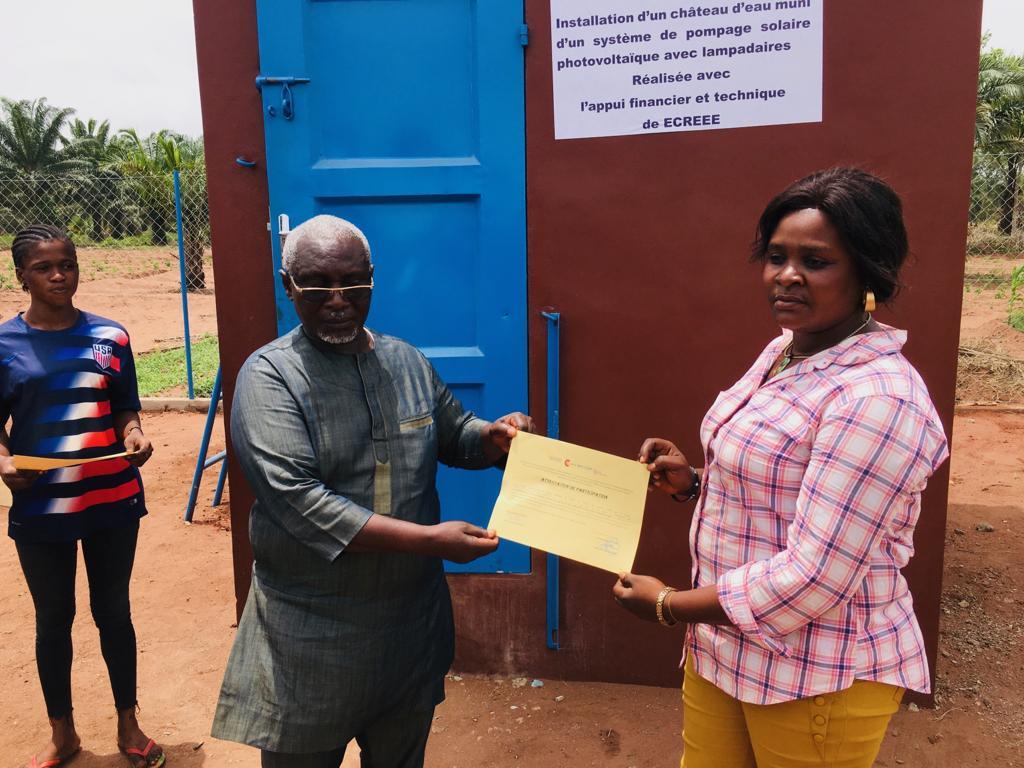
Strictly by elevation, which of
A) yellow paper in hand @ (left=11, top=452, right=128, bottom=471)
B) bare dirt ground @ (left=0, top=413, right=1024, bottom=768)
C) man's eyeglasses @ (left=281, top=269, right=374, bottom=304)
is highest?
man's eyeglasses @ (left=281, top=269, right=374, bottom=304)

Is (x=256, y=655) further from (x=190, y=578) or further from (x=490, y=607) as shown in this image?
(x=190, y=578)

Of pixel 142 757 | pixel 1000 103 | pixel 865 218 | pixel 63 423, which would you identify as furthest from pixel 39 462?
pixel 1000 103

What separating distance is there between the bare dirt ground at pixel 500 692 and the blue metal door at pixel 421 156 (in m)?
1.29

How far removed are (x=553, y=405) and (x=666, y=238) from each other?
79 centimetres

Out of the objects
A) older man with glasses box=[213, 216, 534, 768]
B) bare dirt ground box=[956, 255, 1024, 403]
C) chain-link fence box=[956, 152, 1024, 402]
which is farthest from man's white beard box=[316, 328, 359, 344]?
chain-link fence box=[956, 152, 1024, 402]

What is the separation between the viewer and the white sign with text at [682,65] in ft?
9.62

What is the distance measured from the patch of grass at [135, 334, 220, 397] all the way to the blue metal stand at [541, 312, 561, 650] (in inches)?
241

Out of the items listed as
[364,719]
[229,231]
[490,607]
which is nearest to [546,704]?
[490,607]

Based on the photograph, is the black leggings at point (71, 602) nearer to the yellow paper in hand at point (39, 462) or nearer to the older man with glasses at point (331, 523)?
the yellow paper in hand at point (39, 462)

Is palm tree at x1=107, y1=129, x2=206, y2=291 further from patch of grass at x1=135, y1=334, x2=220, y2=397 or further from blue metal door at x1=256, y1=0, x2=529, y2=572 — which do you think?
blue metal door at x1=256, y1=0, x2=529, y2=572

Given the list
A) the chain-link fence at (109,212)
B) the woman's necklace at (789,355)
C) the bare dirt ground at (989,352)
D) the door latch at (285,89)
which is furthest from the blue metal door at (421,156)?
the chain-link fence at (109,212)

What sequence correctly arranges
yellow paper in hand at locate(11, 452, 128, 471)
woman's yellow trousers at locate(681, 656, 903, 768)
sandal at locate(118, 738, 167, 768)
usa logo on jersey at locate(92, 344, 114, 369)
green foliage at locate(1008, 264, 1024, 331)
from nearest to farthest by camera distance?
woman's yellow trousers at locate(681, 656, 903, 768) < yellow paper in hand at locate(11, 452, 128, 471) < usa logo on jersey at locate(92, 344, 114, 369) < sandal at locate(118, 738, 167, 768) < green foliage at locate(1008, 264, 1024, 331)

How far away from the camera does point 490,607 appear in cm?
352

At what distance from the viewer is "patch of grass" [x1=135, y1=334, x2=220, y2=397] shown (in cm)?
931
